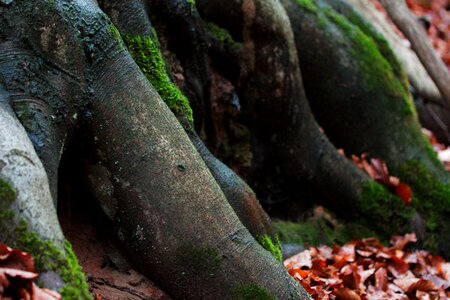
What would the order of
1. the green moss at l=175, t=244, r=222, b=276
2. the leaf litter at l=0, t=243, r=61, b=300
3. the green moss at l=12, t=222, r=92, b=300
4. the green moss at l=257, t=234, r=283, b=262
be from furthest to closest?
the green moss at l=257, t=234, r=283, b=262
the green moss at l=175, t=244, r=222, b=276
the green moss at l=12, t=222, r=92, b=300
the leaf litter at l=0, t=243, r=61, b=300

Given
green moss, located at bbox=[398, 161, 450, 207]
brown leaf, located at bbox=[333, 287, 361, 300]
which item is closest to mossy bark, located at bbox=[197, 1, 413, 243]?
green moss, located at bbox=[398, 161, 450, 207]

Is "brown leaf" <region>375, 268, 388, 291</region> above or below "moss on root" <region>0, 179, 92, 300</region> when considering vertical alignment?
below

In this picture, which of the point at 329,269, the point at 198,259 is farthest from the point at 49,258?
the point at 329,269

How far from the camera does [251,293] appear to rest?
2762 mm

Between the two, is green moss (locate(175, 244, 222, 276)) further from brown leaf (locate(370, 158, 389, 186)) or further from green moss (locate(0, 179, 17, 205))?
brown leaf (locate(370, 158, 389, 186))

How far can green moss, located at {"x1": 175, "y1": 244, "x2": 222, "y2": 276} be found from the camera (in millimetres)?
2684

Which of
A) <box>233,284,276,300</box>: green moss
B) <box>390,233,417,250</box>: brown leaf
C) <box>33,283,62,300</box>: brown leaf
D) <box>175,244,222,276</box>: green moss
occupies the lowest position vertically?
<box>390,233,417,250</box>: brown leaf

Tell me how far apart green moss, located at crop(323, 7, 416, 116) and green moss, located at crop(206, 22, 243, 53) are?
132cm

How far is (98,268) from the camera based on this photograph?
2.88 meters

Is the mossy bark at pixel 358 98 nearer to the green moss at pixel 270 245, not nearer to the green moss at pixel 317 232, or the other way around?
the green moss at pixel 317 232

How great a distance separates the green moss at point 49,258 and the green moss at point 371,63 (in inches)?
152

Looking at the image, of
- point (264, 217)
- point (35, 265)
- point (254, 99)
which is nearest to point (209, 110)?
point (254, 99)

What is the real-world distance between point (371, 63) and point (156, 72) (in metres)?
2.74

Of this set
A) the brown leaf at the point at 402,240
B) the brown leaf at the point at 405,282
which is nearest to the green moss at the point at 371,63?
the brown leaf at the point at 402,240
